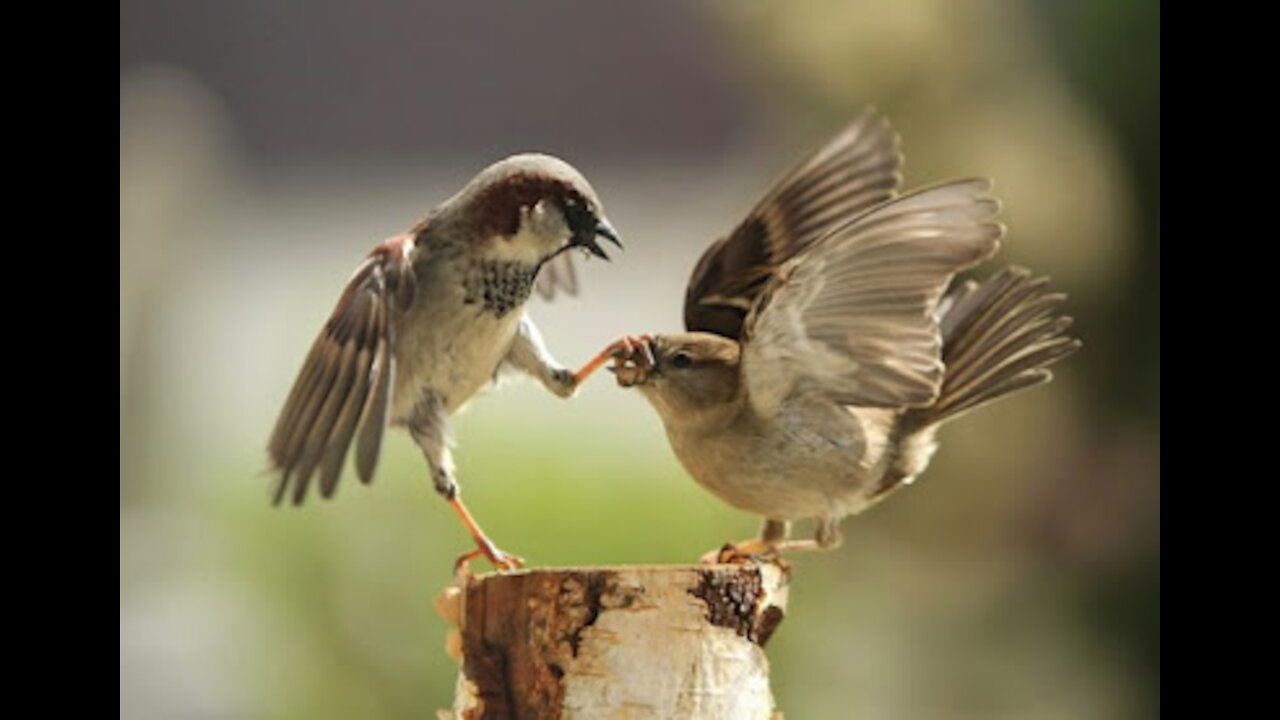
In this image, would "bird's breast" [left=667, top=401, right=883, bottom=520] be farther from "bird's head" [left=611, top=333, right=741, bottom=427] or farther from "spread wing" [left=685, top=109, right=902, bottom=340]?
"spread wing" [left=685, top=109, right=902, bottom=340]

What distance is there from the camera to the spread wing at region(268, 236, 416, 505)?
1098 mm

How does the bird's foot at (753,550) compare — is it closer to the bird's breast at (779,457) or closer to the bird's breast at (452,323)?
the bird's breast at (779,457)

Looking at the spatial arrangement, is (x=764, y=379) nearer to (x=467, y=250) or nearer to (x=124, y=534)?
(x=467, y=250)

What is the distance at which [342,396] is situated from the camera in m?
1.13

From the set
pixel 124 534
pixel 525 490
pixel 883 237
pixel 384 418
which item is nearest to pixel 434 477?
pixel 384 418

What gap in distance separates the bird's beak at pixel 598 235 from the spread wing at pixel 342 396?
15cm

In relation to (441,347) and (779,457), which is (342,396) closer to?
(441,347)

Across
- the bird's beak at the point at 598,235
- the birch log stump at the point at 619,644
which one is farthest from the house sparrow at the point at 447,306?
the birch log stump at the point at 619,644

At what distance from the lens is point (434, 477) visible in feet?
4.20

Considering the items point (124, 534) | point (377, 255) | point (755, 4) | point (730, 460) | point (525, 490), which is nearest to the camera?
point (377, 255)

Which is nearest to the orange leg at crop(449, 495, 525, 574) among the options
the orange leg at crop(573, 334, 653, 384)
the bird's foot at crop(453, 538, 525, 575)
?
the bird's foot at crop(453, 538, 525, 575)

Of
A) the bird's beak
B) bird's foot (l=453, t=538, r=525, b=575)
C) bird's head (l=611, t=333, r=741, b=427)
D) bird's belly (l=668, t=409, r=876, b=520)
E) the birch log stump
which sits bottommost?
the birch log stump

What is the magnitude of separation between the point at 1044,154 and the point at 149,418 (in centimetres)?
153

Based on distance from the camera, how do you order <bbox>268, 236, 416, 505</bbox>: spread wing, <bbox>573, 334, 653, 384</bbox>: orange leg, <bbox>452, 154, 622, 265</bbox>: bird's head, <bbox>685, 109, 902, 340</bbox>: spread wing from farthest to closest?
<bbox>685, 109, 902, 340</bbox>: spread wing < <bbox>573, 334, 653, 384</bbox>: orange leg < <bbox>452, 154, 622, 265</bbox>: bird's head < <bbox>268, 236, 416, 505</bbox>: spread wing
